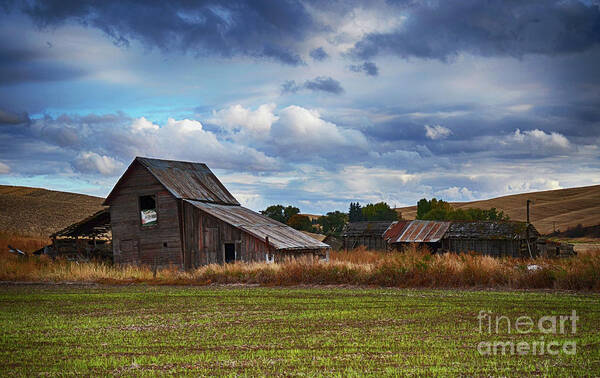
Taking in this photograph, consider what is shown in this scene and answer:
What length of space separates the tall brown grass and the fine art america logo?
6.77 meters

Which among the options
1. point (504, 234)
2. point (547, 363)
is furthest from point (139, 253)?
point (547, 363)

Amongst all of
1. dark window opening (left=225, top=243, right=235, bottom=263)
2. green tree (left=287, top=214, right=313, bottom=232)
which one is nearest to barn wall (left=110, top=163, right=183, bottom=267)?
dark window opening (left=225, top=243, right=235, bottom=263)

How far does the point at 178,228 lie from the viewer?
36219 mm

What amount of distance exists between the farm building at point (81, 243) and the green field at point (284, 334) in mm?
18169

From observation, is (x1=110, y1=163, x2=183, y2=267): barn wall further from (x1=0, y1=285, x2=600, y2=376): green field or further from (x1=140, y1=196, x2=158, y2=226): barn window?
(x1=0, y1=285, x2=600, y2=376): green field

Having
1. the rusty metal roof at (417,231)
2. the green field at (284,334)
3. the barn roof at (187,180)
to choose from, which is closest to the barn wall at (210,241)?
the barn roof at (187,180)

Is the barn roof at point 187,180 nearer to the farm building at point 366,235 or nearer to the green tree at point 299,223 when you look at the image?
the farm building at point 366,235

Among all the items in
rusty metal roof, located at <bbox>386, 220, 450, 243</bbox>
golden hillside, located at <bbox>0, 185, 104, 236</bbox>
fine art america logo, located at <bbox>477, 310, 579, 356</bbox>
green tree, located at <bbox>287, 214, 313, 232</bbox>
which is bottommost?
fine art america logo, located at <bbox>477, 310, 579, 356</bbox>

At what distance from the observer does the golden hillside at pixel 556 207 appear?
108312 mm

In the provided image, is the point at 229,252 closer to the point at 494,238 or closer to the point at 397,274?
the point at 397,274

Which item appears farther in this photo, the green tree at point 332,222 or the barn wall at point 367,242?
the green tree at point 332,222

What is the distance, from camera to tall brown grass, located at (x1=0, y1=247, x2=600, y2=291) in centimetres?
2162

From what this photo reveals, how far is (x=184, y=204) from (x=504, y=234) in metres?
24.3

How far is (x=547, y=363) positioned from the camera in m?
9.66
